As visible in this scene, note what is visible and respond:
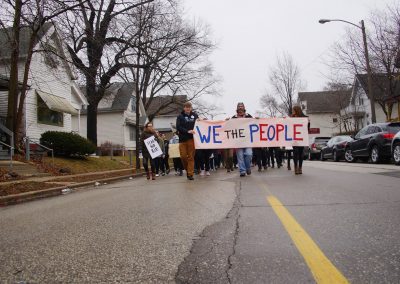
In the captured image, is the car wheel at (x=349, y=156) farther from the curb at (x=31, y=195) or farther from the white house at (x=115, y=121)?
the white house at (x=115, y=121)

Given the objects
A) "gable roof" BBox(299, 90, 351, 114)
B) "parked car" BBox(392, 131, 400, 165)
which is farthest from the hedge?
"gable roof" BBox(299, 90, 351, 114)

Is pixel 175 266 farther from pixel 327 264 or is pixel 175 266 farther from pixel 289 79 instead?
pixel 289 79

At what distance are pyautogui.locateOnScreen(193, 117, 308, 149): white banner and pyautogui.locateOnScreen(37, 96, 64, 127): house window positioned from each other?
14.4 meters

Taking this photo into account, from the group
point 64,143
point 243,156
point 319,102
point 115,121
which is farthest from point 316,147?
point 319,102

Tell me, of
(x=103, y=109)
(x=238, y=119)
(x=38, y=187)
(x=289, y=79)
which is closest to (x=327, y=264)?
(x=38, y=187)

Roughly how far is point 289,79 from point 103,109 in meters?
24.1

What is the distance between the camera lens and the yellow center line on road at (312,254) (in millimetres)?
2857

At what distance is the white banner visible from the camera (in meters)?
13.3

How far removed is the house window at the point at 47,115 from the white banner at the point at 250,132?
14.4m

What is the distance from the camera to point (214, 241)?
400cm

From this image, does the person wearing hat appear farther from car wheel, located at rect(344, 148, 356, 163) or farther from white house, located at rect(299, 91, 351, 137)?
white house, located at rect(299, 91, 351, 137)

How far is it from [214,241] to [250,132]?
31.3 feet

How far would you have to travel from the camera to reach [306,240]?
3.90 meters

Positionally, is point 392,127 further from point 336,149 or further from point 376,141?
point 336,149
